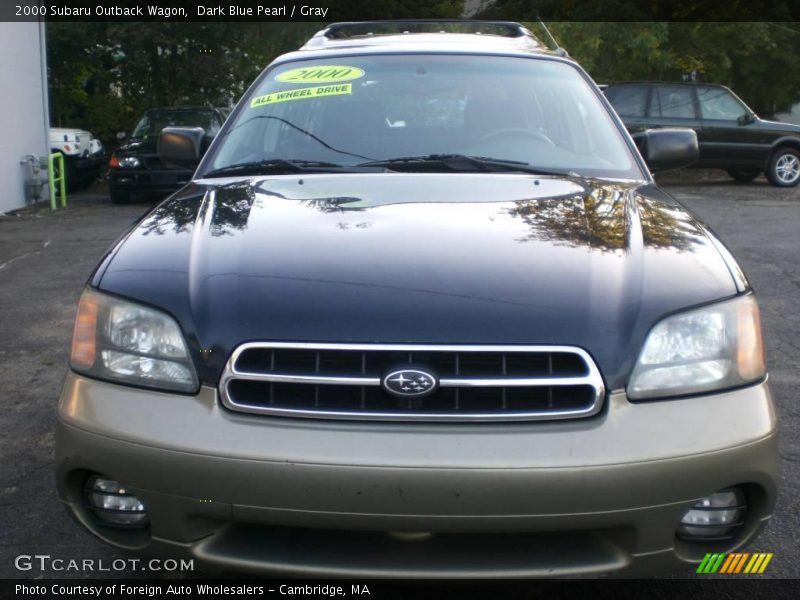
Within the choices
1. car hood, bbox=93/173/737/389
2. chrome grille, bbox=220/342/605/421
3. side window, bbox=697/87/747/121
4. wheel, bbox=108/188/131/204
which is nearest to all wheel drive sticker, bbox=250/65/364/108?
car hood, bbox=93/173/737/389

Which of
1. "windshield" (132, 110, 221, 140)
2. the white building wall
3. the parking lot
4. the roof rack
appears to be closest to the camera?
the parking lot

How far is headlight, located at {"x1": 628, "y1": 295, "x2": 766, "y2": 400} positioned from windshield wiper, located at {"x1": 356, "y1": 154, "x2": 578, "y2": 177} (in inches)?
44.3

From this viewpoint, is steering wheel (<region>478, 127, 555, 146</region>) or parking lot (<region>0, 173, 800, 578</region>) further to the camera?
steering wheel (<region>478, 127, 555, 146</region>)

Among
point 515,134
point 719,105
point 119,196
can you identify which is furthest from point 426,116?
point 719,105

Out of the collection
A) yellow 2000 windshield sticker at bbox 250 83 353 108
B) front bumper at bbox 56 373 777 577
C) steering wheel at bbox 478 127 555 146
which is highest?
yellow 2000 windshield sticker at bbox 250 83 353 108

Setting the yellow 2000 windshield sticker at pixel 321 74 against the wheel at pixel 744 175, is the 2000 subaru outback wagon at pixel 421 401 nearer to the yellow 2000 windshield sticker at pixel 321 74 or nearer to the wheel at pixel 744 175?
the yellow 2000 windshield sticker at pixel 321 74

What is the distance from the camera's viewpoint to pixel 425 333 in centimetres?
224

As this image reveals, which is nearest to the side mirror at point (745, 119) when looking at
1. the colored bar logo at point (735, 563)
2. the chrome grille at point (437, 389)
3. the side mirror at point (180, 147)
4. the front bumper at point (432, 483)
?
the side mirror at point (180, 147)

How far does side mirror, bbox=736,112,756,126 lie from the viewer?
53.4ft

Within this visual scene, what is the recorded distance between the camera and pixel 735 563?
2.57m

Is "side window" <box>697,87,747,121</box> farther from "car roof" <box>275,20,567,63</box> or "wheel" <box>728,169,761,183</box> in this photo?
"car roof" <box>275,20,567,63</box>

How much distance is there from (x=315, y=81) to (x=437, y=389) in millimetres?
2113

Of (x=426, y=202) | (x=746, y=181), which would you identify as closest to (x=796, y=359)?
(x=426, y=202)

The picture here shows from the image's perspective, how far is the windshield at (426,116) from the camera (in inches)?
141
